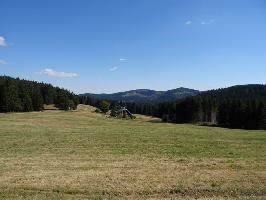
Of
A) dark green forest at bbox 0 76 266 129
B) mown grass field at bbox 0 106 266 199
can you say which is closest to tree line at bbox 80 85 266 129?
dark green forest at bbox 0 76 266 129

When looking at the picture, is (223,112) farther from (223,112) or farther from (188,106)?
(188,106)

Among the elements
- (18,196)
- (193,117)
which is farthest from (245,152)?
(193,117)

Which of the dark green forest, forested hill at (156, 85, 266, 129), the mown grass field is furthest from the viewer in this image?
forested hill at (156, 85, 266, 129)

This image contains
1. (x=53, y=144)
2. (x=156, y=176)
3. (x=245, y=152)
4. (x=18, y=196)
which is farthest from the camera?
(x=53, y=144)

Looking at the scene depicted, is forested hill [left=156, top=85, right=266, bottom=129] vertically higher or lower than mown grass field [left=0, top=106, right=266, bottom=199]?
higher

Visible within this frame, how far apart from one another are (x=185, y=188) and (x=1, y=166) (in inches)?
475

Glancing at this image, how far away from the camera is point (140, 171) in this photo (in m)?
23.4

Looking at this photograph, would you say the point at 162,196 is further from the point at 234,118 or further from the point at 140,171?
the point at 234,118

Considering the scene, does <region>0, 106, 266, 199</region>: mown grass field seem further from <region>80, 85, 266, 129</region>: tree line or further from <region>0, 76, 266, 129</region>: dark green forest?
<region>80, 85, 266, 129</region>: tree line

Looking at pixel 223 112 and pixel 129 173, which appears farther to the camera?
pixel 223 112

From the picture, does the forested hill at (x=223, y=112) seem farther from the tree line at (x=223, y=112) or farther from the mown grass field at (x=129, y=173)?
the mown grass field at (x=129, y=173)

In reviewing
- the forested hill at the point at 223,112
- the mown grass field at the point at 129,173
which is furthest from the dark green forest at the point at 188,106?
the mown grass field at the point at 129,173

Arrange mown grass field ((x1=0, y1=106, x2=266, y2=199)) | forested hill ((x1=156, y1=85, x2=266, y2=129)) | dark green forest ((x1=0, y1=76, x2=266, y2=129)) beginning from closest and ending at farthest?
1. mown grass field ((x1=0, y1=106, x2=266, y2=199))
2. dark green forest ((x1=0, y1=76, x2=266, y2=129))
3. forested hill ((x1=156, y1=85, x2=266, y2=129))

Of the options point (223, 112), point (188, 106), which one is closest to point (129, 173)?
point (223, 112)
